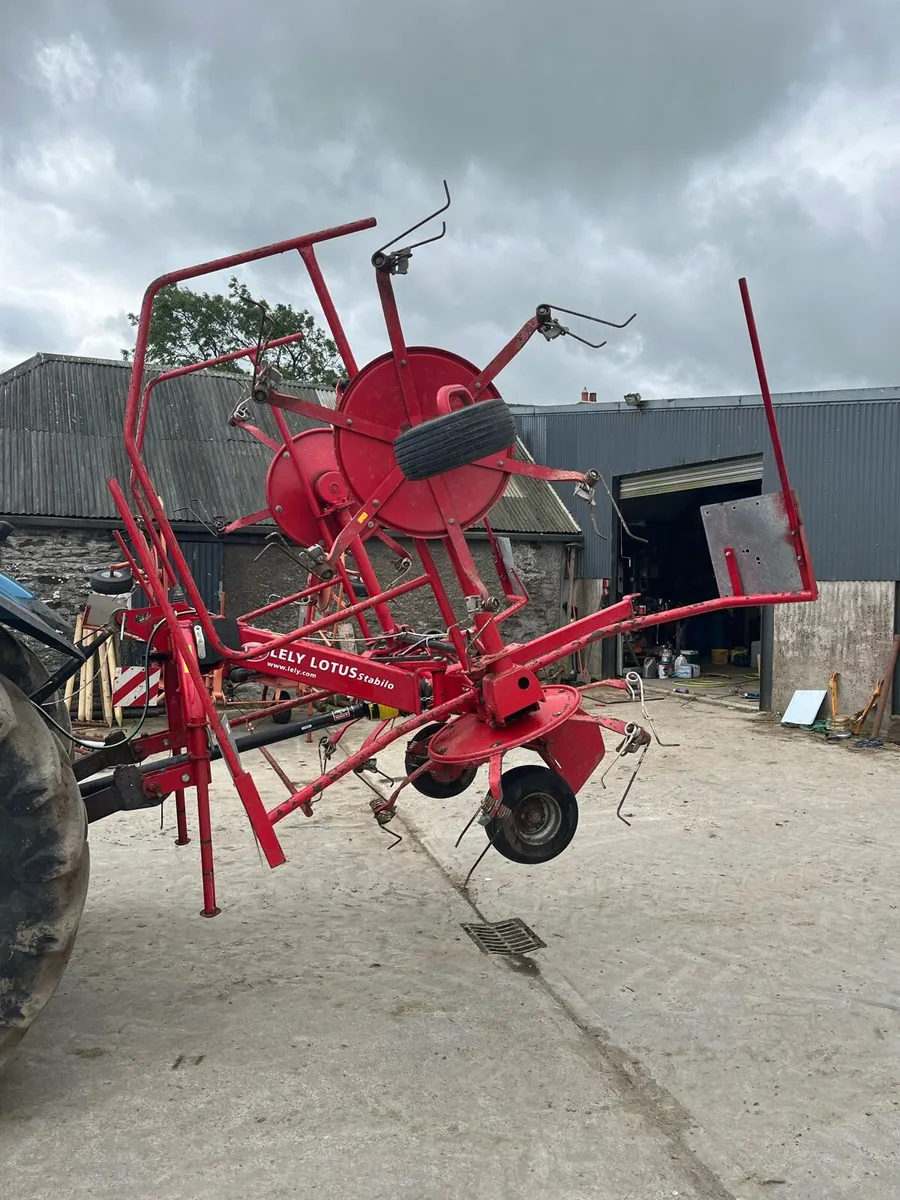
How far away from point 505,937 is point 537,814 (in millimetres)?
830

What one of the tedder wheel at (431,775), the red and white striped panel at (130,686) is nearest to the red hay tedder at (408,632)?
the tedder wheel at (431,775)

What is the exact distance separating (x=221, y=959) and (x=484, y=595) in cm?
183

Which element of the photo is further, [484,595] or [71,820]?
[484,595]

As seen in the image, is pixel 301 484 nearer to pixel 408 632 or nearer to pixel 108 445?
pixel 408 632

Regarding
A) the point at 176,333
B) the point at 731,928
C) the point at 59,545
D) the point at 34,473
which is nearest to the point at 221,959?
the point at 731,928

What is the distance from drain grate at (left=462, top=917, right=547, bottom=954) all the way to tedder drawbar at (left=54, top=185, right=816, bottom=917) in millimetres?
612

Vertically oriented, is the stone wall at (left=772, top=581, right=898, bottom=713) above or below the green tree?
below

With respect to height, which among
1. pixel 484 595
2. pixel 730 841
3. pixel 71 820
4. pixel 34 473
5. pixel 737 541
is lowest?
pixel 730 841

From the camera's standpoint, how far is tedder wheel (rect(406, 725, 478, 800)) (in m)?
3.72

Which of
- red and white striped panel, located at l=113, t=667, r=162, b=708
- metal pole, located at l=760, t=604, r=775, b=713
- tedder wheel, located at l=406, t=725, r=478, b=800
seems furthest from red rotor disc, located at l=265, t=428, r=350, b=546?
metal pole, located at l=760, t=604, r=775, b=713

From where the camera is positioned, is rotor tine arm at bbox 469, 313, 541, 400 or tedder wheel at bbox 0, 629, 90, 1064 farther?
rotor tine arm at bbox 469, 313, 541, 400

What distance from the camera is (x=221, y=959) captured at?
3.50m

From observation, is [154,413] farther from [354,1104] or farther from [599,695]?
[354,1104]

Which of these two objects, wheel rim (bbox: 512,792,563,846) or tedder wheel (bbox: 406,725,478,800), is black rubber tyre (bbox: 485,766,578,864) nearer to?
wheel rim (bbox: 512,792,563,846)
